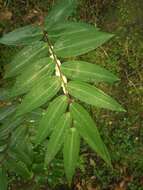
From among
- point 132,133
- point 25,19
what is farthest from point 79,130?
point 25,19

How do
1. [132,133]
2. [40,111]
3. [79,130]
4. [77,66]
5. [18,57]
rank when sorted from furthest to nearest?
1. [132,133]
2. [40,111]
3. [18,57]
4. [77,66]
5. [79,130]

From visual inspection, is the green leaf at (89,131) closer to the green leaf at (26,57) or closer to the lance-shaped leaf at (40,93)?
the lance-shaped leaf at (40,93)

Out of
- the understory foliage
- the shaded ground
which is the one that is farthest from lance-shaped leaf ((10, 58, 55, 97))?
the shaded ground

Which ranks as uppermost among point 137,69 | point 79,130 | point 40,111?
point 79,130

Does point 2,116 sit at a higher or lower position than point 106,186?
higher

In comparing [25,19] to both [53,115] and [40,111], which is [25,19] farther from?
[53,115]

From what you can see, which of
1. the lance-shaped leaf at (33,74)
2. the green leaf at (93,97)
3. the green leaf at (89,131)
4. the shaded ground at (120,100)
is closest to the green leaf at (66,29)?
the lance-shaped leaf at (33,74)

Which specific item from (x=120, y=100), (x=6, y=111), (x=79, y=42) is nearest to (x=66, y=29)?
(x=79, y=42)

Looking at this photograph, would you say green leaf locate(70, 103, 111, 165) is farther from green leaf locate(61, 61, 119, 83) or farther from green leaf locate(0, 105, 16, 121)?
green leaf locate(0, 105, 16, 121)
